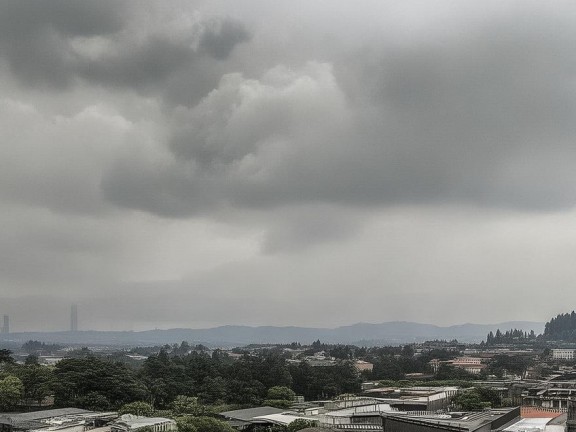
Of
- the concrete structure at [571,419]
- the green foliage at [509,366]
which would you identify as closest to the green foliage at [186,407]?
the concrete structure at [571,419]

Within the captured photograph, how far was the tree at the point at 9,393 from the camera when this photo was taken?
5620 centimetres

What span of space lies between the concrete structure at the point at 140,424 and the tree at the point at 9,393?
52.0ft

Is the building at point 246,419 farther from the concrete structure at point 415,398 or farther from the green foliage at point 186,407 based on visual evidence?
the concrete structure at point 415,398

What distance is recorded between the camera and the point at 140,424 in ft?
139

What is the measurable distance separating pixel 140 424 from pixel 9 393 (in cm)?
1925

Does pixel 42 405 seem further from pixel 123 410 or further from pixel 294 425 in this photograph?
pixel 294 425

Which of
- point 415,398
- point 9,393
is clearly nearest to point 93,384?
point 9,393

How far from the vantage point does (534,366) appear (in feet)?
408

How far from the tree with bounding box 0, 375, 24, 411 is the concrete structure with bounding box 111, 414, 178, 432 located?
15.8 m

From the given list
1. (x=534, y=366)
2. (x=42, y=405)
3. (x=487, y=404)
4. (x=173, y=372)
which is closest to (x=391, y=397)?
(x=487, y=404)

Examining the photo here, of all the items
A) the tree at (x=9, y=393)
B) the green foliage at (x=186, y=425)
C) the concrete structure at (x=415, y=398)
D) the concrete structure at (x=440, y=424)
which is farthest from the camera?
the concrete structure at (x=415, y=398)

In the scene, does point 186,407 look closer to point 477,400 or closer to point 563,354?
point 477,400

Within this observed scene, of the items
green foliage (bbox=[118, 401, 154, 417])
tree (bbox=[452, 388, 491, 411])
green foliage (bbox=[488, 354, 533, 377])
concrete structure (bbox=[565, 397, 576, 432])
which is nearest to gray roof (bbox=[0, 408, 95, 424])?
green foliage (bbox=[118, 401, 154, 417])

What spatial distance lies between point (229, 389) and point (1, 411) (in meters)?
21.3
